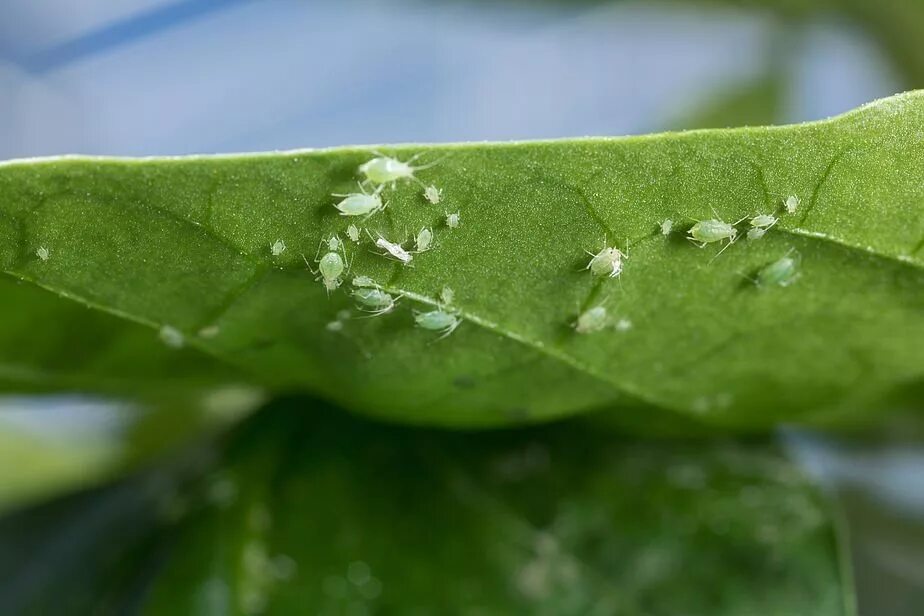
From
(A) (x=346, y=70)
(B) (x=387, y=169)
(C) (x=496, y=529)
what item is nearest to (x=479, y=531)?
(C) (x=496, y=529)

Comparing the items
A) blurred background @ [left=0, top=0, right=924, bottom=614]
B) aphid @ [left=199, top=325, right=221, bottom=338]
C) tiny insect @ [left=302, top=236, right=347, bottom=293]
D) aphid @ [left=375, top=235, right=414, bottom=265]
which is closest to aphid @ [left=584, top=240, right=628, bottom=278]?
aphid @ [left=375, top=235, right=414, bottom=265]

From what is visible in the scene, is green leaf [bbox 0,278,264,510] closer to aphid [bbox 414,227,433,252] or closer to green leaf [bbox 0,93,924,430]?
green leaf [bbox 0,93,924,430]

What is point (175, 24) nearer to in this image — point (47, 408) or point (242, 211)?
point (47, 408)

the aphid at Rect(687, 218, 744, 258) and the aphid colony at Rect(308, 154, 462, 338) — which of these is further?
the aphid at Rect(687, 218, 744, 258)

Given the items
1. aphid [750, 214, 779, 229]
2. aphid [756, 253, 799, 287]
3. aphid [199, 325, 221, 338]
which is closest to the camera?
aphid [750, 214, 779, 229]

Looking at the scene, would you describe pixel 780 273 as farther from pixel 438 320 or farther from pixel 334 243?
pixel 334 243

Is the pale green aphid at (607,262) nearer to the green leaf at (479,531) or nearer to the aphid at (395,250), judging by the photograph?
the aphid at (395,250)

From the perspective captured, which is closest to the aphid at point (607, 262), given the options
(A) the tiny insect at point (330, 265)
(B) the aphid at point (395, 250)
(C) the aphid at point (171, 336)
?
(B) the aphid at point (395, 250)
